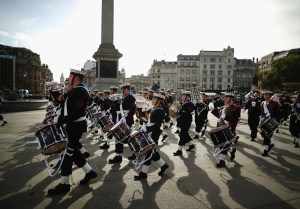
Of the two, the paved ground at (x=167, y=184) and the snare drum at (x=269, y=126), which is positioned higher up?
the snare drum at (x=269, y=126)

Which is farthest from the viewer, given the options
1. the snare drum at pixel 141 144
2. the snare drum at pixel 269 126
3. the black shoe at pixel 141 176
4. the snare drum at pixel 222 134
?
the snare drum at pixel 269 126

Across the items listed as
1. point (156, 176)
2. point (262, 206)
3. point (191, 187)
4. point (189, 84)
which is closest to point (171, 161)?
point (156, 176)

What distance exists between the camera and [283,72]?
62281mm

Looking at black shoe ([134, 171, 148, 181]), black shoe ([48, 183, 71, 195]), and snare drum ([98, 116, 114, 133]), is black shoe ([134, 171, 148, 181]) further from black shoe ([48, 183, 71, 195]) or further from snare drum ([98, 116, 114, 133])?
snare drum ([98, 116, 114, 133])

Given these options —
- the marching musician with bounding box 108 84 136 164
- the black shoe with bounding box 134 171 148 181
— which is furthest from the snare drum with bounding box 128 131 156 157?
the marching musician with bounding box 108 84 136 164

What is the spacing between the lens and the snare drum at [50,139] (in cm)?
451

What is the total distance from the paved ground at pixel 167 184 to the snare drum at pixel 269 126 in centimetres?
83

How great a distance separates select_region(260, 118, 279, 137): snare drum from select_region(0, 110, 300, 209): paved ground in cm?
83

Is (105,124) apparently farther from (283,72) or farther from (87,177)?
(283,72)

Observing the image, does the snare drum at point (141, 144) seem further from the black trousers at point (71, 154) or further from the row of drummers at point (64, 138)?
the black trousers at point (71, 154)

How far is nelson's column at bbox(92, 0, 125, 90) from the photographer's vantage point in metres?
22.2

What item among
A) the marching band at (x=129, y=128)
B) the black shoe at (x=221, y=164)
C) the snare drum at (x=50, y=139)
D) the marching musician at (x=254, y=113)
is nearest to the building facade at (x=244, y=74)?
the marching musician at (x=254, y=113)

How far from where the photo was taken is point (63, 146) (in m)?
4.63

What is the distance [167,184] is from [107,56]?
18737 millimetres
